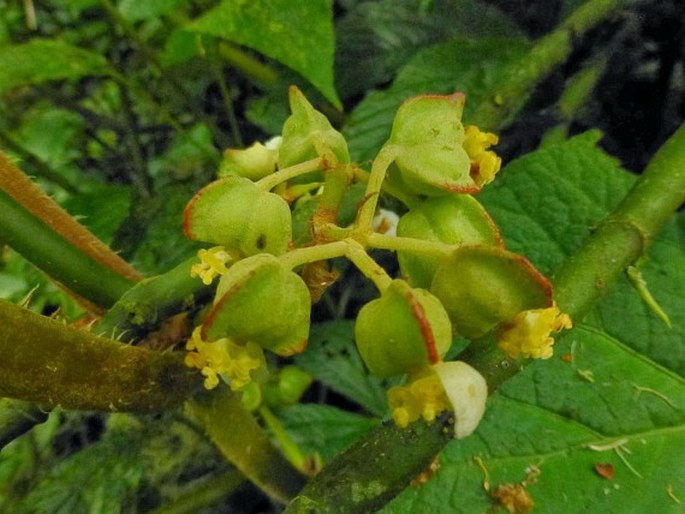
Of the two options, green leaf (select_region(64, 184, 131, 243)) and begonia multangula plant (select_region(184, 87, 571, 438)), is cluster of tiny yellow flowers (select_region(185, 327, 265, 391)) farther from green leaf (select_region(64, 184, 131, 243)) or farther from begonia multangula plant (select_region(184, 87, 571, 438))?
green leaf (select_region(64, 184, 131, 243))

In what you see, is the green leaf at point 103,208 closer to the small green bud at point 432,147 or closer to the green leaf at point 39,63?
the green leaf at point 39,63

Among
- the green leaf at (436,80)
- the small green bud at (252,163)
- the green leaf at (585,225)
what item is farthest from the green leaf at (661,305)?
the small green bud at (252,163)

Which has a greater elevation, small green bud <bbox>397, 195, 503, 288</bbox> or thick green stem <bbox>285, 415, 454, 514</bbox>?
small green bud <bbox>397, 195, 503, 288</bbox>

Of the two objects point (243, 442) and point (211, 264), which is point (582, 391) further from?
point (211, 264)

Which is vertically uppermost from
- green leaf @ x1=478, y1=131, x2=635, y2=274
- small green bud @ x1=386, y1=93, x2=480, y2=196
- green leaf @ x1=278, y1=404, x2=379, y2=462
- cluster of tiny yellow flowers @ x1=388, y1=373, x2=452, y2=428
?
small green bud @ x1=386, y1=93, x2=480, y2=196

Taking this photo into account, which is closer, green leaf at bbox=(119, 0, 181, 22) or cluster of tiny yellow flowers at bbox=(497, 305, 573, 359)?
cluster of tiny yellow flowers at bbox=(497, 305, 573, 359)

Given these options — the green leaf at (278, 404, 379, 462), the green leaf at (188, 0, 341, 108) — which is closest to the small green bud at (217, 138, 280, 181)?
Answer: the green leaf at (188, 0, 341, 108)

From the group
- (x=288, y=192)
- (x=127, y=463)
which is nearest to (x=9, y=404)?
(x=288, y=192)
